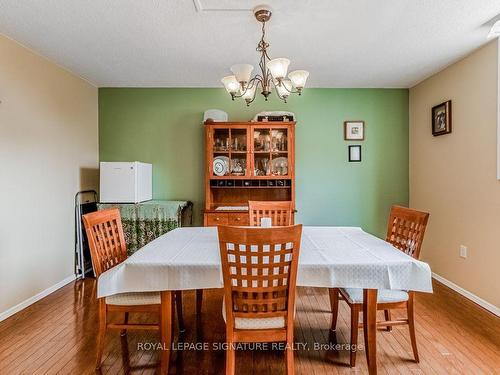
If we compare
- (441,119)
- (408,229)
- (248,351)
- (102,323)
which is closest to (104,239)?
(102,323)

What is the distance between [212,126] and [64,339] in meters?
2.55

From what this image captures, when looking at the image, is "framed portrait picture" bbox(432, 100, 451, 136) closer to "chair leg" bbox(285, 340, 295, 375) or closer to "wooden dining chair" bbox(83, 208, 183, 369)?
"chair leg" bbox(285, 340, 295, 375)

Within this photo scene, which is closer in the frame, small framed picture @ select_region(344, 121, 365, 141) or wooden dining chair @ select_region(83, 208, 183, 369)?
wooden dining chair @ select_region(83, 208, 183, 369)

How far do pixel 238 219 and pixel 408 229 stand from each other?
76.5 inches

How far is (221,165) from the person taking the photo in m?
3.79

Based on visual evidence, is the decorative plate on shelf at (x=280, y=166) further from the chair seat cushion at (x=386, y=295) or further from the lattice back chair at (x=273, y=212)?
the chair seat cushion at (x=386, y=295)

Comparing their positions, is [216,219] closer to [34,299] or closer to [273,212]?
[273,212]

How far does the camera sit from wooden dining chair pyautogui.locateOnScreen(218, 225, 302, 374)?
143 centimetres

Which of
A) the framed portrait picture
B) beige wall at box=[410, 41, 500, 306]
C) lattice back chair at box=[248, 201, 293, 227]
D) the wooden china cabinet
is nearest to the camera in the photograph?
beige wall at box=[410, 41, 500, 306]

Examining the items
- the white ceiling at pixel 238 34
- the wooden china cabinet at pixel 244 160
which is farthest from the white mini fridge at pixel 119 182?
the white ceiling at pixel 238 34

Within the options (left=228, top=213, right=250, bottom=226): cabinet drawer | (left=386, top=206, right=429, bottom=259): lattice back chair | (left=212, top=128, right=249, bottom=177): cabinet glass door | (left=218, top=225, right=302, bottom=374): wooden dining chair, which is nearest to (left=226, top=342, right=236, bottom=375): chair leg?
(left=218, top=225, right=302, bottom=374): wooden dining chair

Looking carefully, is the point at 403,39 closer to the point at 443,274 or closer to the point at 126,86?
the point at 443,274

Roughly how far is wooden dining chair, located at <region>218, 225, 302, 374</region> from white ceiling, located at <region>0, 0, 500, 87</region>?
5.45 feet

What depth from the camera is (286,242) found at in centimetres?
144
